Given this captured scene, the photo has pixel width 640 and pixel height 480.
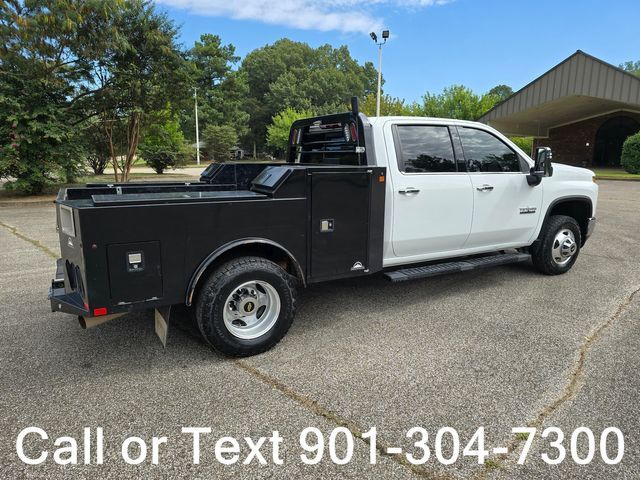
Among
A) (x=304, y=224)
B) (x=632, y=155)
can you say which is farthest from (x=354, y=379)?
(x=632, y=155)

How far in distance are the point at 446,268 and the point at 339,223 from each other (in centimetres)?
148

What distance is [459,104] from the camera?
43.2 m

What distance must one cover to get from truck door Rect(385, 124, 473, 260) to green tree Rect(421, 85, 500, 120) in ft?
133

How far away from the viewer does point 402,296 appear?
5.15 metres

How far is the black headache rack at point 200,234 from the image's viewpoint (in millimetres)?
3020

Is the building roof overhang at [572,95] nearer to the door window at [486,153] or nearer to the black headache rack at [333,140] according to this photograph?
the door window at [486,153]

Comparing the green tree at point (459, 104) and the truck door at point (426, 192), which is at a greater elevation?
the green tree at point (459, 104)

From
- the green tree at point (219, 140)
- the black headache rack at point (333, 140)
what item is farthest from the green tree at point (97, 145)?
the green tree at point (219, 140)

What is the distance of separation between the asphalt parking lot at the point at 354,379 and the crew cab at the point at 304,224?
1.45ft

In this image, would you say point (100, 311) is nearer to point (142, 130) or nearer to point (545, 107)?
point (142, 130)

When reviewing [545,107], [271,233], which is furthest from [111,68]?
[545,107]

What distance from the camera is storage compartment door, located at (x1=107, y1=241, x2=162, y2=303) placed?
3043mm

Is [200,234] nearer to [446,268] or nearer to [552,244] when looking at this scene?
[446,268]

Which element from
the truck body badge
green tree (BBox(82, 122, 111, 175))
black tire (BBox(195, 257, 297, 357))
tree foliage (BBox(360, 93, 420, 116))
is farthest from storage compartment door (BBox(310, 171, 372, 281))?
tree foliage (BBox(360, 93, 420, 116))
